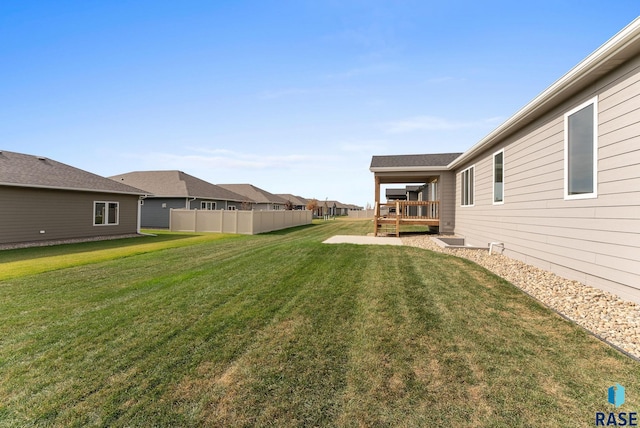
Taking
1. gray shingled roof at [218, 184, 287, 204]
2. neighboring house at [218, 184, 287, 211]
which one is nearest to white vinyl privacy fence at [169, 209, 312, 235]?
neighboring house at [218, 184, 287, 211]

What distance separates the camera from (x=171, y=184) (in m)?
22.3

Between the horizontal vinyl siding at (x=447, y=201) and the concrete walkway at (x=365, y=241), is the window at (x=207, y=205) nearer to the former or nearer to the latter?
the concrete walkway at (x=365, y=241)

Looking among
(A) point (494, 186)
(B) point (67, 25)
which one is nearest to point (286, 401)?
(A) point (494, 186)

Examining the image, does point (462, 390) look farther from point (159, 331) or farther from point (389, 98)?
point (389, 98)

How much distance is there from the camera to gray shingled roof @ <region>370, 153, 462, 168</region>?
1393 centimetres

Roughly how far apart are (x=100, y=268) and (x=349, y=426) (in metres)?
7.43

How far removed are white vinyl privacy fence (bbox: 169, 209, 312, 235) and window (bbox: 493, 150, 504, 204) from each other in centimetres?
1222

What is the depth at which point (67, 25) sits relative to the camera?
32.6ft

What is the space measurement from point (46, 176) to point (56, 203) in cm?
140

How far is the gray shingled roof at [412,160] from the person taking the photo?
1393 centimetres

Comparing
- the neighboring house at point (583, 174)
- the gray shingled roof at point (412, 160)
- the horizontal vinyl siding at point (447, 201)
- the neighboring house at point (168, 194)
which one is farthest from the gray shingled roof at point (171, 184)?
the neighboring house at point (583, 174)

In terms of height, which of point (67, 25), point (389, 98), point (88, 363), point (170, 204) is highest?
point (67, 25)

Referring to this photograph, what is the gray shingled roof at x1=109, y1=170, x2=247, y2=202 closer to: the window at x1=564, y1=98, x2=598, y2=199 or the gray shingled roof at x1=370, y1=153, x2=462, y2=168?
the gray shingled roof at x1=370, y1=153, x2=462, y2=168

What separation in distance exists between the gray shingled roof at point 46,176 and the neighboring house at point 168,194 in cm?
433
